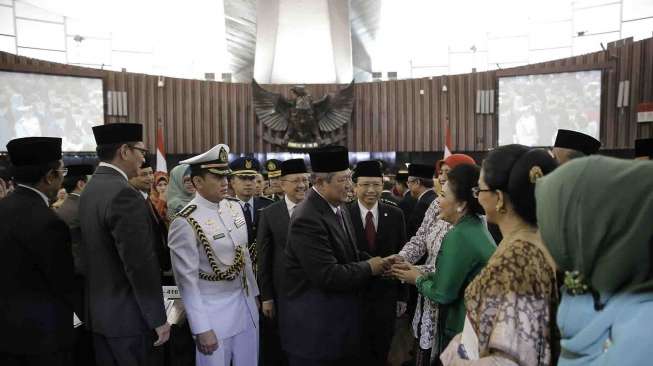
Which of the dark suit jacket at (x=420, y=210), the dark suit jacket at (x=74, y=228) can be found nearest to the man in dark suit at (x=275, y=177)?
the dark suit jacket at (x=420, y=210)

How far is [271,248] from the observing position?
2.86 metres

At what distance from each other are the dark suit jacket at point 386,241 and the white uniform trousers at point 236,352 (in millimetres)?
886

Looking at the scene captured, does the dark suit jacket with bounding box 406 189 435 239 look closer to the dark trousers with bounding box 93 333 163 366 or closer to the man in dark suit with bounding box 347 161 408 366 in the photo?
the man in dark suit with bounding box 347 161 408 366

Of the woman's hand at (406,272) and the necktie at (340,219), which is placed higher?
the necktie at (340,219)

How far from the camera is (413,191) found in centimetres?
488

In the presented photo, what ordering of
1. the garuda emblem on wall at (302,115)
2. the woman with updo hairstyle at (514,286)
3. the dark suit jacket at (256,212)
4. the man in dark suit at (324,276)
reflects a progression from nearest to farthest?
1. the woman with updo hairstyle at (514,286)
2. the man in dark suit at (324,276)
3. the dark suit jacket at (256,212)
4. the garuda emblem on wall at (302,115)

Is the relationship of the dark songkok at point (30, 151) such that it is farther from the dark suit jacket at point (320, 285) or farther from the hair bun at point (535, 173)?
the hair bun at point (535, 173)

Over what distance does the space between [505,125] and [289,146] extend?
14.9 ft

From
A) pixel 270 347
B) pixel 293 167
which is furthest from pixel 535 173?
pixel 270 347

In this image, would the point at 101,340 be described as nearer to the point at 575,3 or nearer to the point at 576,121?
the point at 576,121

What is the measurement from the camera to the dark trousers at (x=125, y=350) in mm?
1901

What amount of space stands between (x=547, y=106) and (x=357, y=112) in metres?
3.98

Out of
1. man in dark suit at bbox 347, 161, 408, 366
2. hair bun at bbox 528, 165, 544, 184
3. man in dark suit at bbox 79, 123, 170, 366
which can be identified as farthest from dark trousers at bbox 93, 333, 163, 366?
hair bun at bbox 528, 165, 544, 184

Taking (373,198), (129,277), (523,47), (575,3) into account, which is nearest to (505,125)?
(523,47)
